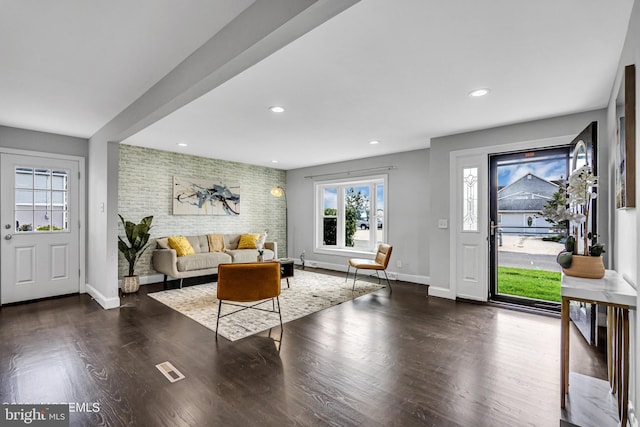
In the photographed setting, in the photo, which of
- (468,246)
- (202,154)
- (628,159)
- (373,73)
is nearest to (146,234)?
(202,154)

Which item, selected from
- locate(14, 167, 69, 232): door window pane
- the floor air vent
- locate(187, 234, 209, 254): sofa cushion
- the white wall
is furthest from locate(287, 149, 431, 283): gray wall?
locate(14, 167, 69, 232): door window pane

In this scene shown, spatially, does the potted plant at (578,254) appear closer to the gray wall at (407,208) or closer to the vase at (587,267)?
the vase at (587,267)

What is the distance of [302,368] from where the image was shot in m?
2.53

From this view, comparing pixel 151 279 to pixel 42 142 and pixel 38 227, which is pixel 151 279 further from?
pixel 42 142

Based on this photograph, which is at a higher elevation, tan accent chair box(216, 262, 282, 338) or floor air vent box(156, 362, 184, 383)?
tan accent chair box(216, 262, 282, 338)

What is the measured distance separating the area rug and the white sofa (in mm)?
285

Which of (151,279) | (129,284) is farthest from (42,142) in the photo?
(151,279)

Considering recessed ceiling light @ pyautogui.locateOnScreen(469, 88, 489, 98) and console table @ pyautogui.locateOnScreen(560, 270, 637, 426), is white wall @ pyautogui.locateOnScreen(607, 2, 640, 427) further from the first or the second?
recessed ceiling light @ pyautogui.locateOnScreen(469, 88, 489, 98)

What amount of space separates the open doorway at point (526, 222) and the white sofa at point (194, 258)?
4269 millimetres

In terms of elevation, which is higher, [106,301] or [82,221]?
[82,221]

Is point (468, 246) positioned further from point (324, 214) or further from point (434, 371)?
point (324, 214)

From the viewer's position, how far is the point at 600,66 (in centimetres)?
254

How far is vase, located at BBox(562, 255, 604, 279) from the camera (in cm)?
199

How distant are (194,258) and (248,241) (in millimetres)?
1476
